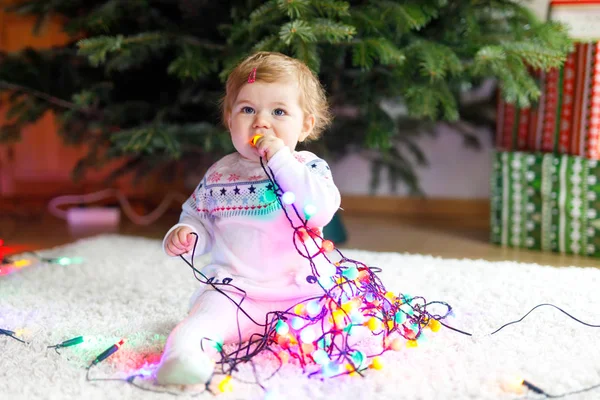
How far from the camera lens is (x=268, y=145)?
858 mm

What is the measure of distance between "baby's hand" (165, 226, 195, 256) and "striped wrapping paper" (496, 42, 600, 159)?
3.55 feet

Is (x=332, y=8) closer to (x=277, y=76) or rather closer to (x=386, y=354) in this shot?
(x=277, y=76)

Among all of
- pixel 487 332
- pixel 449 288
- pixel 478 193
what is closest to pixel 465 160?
pixel 478 193

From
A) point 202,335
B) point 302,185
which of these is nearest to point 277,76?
point 302,185

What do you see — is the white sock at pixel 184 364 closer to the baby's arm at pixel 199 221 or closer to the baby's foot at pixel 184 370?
the baby's foot at pixel 184 370

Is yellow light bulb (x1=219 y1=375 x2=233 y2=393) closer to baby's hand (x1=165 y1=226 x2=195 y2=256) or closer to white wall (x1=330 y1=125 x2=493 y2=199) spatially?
baby's hand (x1=165 y1=226 x2=195 y2=256)

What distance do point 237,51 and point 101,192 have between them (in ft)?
4.40

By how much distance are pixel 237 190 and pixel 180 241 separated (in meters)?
0.11

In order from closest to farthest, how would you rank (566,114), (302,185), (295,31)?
(302,185) → (295,31) → (566,114)

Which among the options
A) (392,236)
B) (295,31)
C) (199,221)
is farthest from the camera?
(392,236)

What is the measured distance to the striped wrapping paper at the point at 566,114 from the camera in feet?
5.00

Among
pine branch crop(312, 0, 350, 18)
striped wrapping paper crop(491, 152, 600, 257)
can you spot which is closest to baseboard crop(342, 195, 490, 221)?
striped wrapping paper crop(491, 152, 600, 257)

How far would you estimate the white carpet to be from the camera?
771 mm

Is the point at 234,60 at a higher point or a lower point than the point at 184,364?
higher
